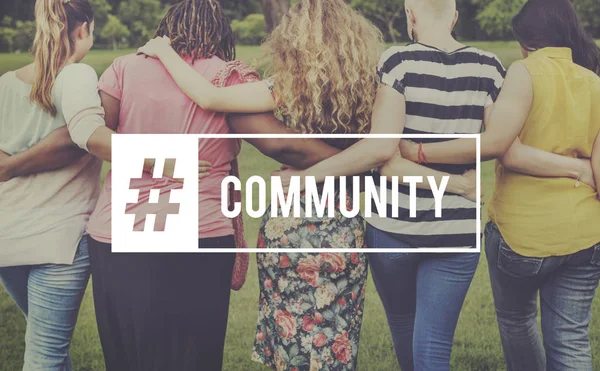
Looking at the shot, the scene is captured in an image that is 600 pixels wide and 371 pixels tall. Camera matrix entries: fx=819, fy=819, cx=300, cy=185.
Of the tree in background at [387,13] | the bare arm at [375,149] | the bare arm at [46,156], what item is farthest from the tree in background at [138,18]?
the bare arm at [375,149]

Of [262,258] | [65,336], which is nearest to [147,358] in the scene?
[65,336]

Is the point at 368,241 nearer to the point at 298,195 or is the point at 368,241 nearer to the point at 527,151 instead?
the point at 298,195

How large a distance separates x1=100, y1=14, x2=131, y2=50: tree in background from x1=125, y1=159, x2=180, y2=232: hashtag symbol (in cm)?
262

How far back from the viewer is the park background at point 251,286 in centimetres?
371

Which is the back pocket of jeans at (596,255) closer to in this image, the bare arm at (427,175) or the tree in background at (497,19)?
the bare arm at (427,175)

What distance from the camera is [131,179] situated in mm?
2543

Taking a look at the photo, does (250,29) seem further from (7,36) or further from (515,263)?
(515,263)

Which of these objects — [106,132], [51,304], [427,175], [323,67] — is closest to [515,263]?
[427,175]

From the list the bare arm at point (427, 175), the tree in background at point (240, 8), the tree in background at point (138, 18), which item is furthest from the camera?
the tree in background at point (240, 8)

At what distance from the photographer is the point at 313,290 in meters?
2.52

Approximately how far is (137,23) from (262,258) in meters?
3.55

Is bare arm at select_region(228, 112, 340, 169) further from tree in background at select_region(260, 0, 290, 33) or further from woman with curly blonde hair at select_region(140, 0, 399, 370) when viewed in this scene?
tree in background at select_region(260, 0, 290, 33)

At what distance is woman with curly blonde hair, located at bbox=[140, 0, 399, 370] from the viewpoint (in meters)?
2.42

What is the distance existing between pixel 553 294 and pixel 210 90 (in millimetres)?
1234
